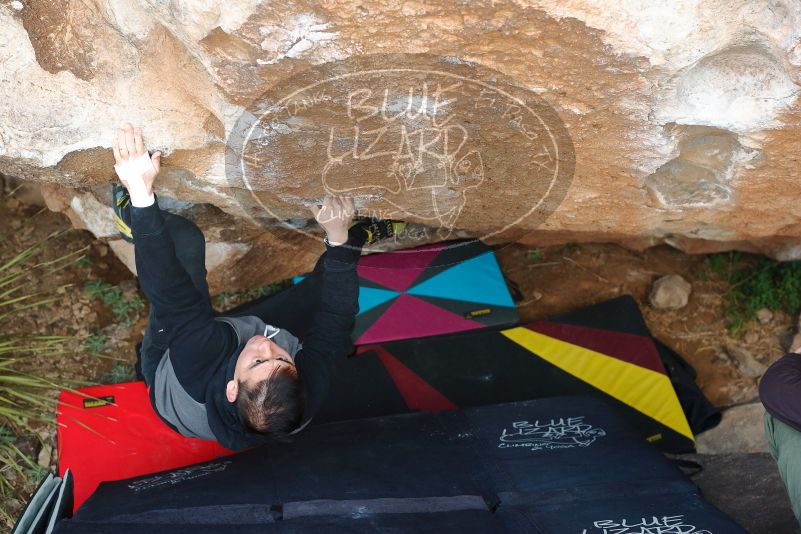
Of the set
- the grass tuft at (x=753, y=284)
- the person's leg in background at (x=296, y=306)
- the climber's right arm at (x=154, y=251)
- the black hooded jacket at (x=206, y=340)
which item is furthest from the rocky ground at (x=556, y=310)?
the climber's right arm at (x=154, y=251)

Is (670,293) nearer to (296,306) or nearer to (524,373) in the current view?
(524,373)

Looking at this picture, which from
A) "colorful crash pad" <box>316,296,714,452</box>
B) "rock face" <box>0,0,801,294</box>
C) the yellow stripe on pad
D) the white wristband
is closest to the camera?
"rock face" <box>0,0,801,294</box>

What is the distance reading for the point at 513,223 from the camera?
8.75 ft

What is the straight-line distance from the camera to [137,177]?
186cm

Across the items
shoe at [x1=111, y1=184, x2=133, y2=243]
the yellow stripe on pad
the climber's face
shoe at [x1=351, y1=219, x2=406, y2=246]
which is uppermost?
shoe at [x1=111, y1=184, x2=133, y2=243]

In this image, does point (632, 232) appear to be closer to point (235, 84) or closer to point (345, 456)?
point (345, 456)

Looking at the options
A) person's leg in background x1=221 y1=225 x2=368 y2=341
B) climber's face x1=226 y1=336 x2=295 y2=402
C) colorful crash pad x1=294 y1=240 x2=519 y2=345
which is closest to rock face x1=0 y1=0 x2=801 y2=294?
person's leg in background x1=221 y1=225 x2=368 y2=341

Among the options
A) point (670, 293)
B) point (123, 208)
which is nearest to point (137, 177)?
point (123, 208)

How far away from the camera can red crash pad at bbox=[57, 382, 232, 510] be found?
2.58 m

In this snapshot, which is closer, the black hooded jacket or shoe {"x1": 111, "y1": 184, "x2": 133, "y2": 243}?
the black hooded jacket

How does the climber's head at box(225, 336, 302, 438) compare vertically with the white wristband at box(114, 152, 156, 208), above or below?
below

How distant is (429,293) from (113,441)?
1345 millimetres

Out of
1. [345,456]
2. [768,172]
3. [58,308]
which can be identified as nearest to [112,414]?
[58,308]

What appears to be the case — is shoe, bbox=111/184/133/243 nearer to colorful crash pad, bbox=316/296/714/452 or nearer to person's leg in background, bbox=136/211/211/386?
person's leg in background, bbox=136/211/211/386
